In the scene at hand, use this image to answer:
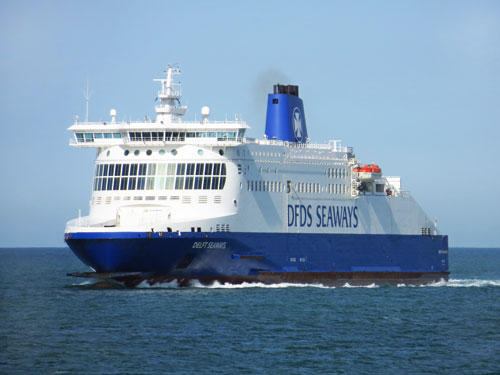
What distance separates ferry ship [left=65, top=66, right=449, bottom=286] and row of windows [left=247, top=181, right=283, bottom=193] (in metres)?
0.05

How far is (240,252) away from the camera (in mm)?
46438

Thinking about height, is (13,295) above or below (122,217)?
below

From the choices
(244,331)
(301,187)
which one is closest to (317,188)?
(301,187)

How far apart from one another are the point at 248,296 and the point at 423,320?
8.07 metres

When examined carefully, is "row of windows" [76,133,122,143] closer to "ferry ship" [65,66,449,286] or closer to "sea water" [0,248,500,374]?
"ferry ship" [65,66,449,286]

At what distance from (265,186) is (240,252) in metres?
3.99

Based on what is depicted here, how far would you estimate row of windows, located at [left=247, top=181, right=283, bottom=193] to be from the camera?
4775 cm

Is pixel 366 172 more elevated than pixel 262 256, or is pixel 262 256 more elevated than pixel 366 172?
pixel 366 172

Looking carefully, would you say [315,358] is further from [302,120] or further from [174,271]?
[302,120]

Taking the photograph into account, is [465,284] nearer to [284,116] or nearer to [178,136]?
[284,116]

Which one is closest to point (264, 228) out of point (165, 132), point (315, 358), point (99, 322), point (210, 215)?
point (210, 215)

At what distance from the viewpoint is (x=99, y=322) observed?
3572 centimetres

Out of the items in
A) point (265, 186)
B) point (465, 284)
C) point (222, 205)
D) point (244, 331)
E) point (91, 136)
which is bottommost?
point (244, 331)

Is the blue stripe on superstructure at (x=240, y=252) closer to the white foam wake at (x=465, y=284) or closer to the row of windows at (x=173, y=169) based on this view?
the white foam wake at (x=465, y=284)
